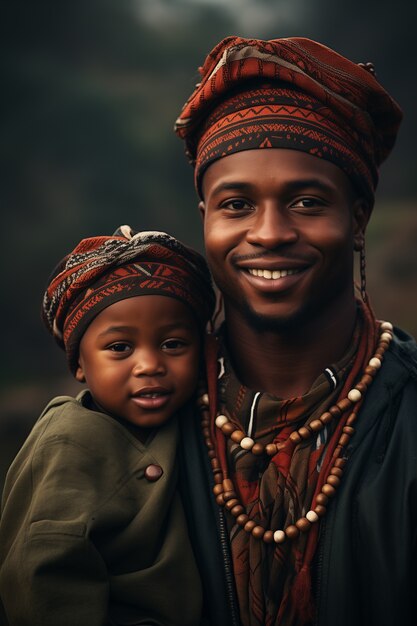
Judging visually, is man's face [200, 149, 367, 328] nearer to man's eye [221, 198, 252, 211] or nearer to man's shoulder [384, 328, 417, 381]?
man's eye [221, 198, 252, 211]

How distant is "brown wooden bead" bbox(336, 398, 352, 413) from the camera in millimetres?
2002

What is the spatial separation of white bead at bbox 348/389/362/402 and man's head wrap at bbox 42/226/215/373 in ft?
1.48

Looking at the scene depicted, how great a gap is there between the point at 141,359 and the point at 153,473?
289 mm

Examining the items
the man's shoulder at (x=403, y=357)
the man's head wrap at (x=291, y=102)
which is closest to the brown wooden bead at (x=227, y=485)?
the man's shoulder at (x=403, y=357)

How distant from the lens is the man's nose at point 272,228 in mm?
1913

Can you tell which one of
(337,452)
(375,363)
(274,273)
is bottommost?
(337,452)

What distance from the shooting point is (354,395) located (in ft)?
6.59

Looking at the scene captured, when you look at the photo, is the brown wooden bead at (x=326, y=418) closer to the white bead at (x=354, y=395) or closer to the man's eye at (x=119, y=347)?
the white bead at (x=354, y=395)

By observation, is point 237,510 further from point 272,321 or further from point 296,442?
point 272,321

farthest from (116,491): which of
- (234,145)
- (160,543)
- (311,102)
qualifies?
(311,102)

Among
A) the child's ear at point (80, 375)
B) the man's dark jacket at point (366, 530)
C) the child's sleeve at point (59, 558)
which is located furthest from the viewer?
the child's ear at point (80, 375)

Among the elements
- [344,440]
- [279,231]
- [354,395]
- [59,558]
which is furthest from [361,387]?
[59,558]

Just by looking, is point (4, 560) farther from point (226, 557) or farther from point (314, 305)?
point (314, 305)

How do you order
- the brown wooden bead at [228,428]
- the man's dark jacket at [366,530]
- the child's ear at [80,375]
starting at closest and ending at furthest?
the man's dark jacket at [366,530]
the brown wooden bead at [228,428]
the child's ear at [80,375]
